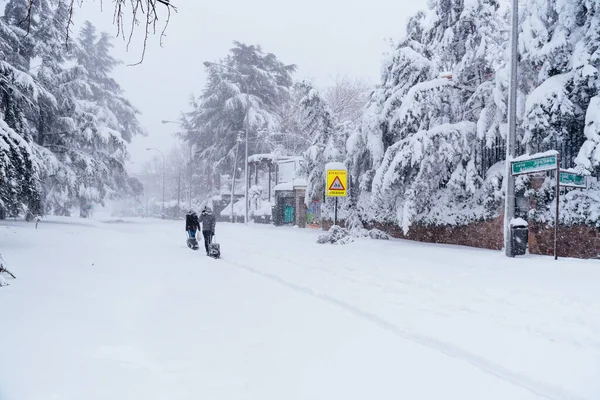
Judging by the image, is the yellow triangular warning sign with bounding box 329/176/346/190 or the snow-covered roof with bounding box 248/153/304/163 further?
the snow-covered roof with bounding box 248/153/304/163

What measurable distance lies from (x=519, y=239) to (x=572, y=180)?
208cm

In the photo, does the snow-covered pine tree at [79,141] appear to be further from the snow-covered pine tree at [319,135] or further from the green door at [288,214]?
the snow-covered pine tree at [319,135]

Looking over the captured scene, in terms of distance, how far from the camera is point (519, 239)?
44.8 feet

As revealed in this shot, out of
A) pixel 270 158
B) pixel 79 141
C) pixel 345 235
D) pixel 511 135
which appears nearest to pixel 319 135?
pixel 345 235

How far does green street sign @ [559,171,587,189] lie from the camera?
42.2ft

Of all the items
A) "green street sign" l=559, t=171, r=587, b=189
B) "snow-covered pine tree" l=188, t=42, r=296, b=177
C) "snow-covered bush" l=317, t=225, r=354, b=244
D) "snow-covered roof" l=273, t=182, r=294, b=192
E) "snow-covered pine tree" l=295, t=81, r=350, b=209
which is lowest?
"snow-covered bush" l=317, t=225, r=354, b=244

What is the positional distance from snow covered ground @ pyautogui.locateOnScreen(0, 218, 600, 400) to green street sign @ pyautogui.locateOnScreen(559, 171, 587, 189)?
224cm

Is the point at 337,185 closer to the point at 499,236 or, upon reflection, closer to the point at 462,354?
the point at 499,236

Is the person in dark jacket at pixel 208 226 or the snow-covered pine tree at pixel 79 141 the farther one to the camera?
the snow-covered pine tree at pixel 79 141

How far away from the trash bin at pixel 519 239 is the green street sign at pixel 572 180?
161 cm

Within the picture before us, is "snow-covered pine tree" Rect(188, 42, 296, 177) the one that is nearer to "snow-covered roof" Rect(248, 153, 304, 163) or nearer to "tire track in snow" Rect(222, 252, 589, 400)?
"snow-covered roof" Rect(248, 153, 304, 163)

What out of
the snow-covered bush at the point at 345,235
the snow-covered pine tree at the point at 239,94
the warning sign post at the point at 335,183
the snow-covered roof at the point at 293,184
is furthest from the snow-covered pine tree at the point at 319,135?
the snow-covered pine tree at the point at 239,94

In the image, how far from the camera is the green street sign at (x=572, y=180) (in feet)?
42.2

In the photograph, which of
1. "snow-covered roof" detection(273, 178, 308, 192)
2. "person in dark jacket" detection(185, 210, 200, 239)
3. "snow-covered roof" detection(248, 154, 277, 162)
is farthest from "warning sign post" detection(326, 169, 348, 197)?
"snow-covered roof" detection(248, 154, 277, 162)
